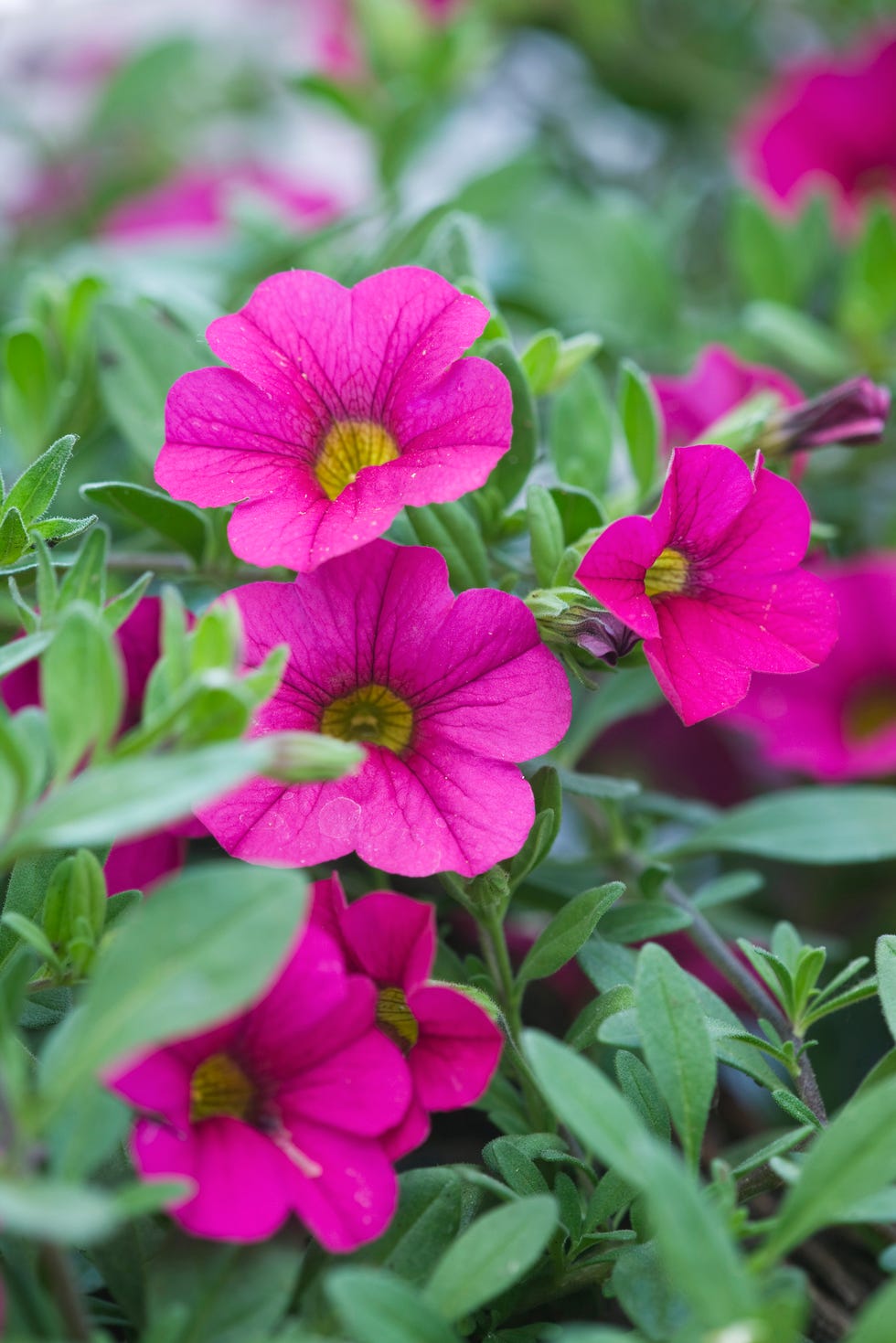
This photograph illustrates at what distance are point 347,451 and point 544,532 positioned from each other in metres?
0.11

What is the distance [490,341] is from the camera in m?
0.60

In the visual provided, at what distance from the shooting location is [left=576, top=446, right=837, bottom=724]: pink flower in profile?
20.5 inches

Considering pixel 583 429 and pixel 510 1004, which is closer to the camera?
pixel 510 1004

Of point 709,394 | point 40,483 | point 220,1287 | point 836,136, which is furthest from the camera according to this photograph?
point 836,136

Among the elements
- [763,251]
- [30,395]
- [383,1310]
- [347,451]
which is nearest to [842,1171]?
[383,1310]

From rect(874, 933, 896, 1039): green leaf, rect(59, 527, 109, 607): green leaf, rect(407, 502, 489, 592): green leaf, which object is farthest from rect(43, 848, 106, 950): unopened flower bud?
rect(874, 933, 896, 1039): green leaf

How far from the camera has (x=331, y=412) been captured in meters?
0.58

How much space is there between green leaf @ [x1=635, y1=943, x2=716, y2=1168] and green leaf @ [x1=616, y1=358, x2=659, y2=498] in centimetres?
30

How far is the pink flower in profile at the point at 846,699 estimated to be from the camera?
0.86m

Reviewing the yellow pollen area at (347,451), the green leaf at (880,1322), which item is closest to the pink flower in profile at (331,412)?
the yellow pollen area at (347,451)

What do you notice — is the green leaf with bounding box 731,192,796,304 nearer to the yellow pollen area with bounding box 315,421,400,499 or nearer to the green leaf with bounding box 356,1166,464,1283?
the yellow pollen area with bounding box 315,421,400,499

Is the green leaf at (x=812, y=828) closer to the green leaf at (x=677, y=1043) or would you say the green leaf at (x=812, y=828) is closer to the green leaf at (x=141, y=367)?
the green leaf at (x=677, y=1043)

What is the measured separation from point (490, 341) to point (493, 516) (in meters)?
0.08

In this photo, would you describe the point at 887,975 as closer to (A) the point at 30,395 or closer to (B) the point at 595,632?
(B) the point at 595,632
